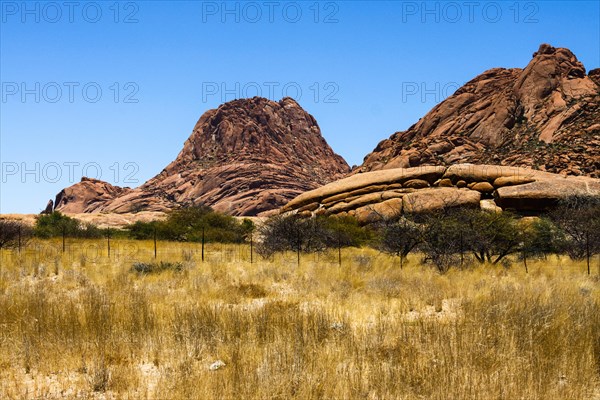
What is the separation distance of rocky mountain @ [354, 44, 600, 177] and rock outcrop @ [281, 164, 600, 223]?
14.7 metres

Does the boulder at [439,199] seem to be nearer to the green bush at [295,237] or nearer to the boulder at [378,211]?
the boulder at [378,211]

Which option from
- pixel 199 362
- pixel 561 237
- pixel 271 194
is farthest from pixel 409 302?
pixel 271 194

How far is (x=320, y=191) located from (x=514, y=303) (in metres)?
42.7

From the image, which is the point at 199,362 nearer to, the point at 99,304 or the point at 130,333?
the point at 130,333

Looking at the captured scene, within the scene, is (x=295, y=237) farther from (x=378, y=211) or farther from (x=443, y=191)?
(x=443, y=191)

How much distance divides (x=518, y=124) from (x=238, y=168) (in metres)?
71.7

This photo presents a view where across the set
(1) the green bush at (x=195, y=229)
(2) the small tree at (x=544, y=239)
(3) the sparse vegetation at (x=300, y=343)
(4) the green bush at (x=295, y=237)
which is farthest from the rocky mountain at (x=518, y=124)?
(3) the sparse vegetation at (x=300, y=343)

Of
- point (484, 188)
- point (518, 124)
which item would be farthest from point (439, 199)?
point (518, 124)

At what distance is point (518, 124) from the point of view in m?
75.1

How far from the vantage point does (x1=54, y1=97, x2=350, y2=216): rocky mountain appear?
111m

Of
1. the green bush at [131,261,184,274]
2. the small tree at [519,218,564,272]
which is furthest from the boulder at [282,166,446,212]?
the green bush at [131,261,184,274]

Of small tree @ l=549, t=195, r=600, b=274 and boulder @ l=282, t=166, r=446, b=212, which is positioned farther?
boulder @ l=282, t=166, r=446, b=212

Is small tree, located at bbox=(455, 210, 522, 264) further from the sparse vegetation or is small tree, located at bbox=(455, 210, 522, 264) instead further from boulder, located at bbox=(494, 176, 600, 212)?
boulder, located at bbox=(494, 176, 600, 212)

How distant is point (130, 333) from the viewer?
21.2ft
